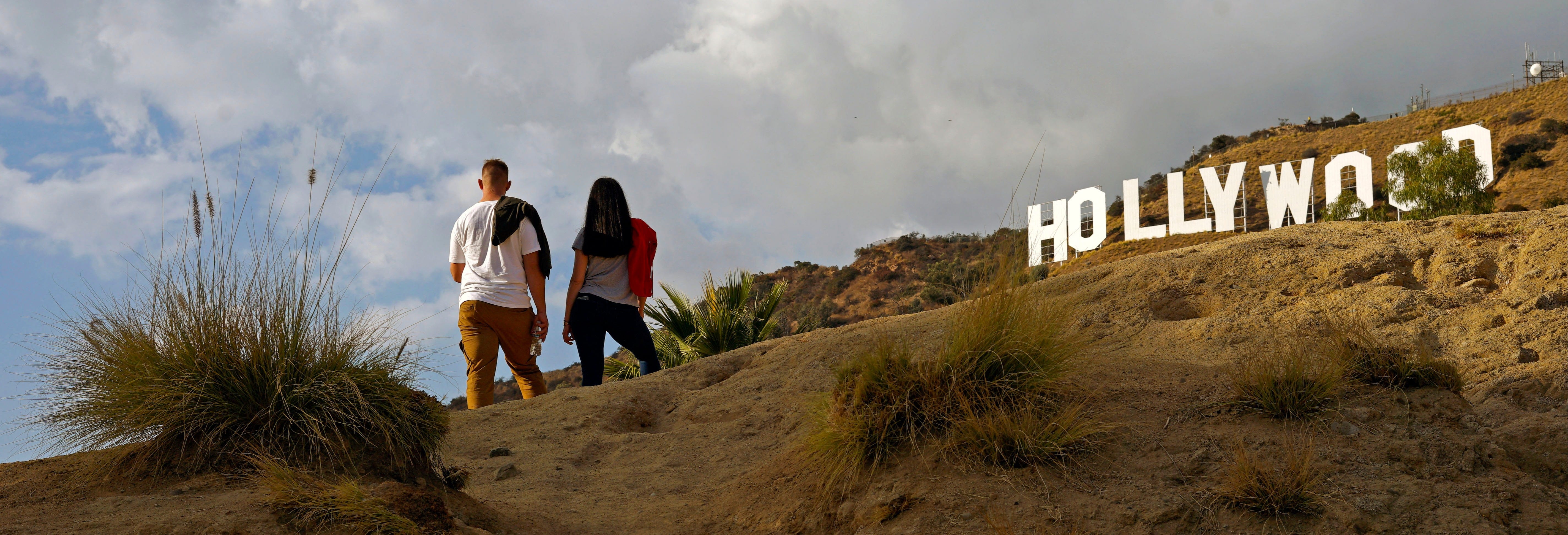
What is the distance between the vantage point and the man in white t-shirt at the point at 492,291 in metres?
5.33

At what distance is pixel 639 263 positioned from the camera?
6129 mm

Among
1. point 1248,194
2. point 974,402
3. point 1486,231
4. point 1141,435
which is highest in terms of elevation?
point 1248,194

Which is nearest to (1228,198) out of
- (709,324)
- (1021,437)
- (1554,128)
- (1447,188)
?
(1447,188)

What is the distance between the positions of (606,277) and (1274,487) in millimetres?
4322

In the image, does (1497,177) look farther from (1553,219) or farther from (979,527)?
(979,527)

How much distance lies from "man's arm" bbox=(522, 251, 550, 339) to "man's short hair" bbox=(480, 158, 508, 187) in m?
0.64

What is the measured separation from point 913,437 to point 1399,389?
6.91 feet

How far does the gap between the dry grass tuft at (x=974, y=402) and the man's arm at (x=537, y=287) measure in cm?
Answer: 261

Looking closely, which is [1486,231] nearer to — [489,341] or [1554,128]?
[489,341]

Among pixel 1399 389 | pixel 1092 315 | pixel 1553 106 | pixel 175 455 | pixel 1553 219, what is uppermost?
pixel 1553 106

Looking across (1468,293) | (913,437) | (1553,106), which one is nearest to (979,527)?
(913,437)

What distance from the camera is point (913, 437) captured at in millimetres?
3398

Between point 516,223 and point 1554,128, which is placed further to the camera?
point 1554,128

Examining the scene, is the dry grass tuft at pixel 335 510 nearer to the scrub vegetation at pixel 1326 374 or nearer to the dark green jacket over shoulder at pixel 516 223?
the dark green jacket over shoulder at pixel 516 223
